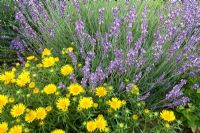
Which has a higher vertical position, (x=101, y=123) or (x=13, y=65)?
(x=13, y=65)

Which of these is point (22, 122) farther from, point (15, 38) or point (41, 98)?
point (15, 38)

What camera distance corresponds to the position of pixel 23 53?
358 cm

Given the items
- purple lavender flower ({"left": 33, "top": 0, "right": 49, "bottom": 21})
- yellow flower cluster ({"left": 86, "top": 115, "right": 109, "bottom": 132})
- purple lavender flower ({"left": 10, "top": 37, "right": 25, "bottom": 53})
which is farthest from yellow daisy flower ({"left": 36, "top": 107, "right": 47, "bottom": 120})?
purple lavender flower ({"left": 10, "top": 37, "right": 25, "bottom": 53})

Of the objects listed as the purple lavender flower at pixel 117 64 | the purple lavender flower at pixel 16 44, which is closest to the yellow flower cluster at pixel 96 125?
the purple lavender flower at pixel 117 64

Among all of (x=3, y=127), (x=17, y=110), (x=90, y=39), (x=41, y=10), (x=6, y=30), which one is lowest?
(x=3, y=127)

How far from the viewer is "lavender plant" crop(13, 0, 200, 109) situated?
2590 mm

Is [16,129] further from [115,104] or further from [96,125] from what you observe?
[115,104]

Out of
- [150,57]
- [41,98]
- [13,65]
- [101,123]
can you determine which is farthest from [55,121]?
[13,65]

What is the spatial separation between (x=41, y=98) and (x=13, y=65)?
1578 mm

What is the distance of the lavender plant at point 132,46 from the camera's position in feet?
8.50

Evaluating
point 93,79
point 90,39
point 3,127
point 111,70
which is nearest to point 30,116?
point 3,127

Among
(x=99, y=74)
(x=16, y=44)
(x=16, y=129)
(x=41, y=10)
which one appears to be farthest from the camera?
(x=16, y=44)

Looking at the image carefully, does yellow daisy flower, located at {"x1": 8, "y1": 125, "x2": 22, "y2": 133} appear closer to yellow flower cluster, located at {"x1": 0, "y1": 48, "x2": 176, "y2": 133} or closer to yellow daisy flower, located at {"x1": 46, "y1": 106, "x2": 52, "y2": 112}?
yellow flower cluster, located at {"x1": 0, "y1": 48, "x2": 176, "y2": 133}

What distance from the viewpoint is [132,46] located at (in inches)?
118
